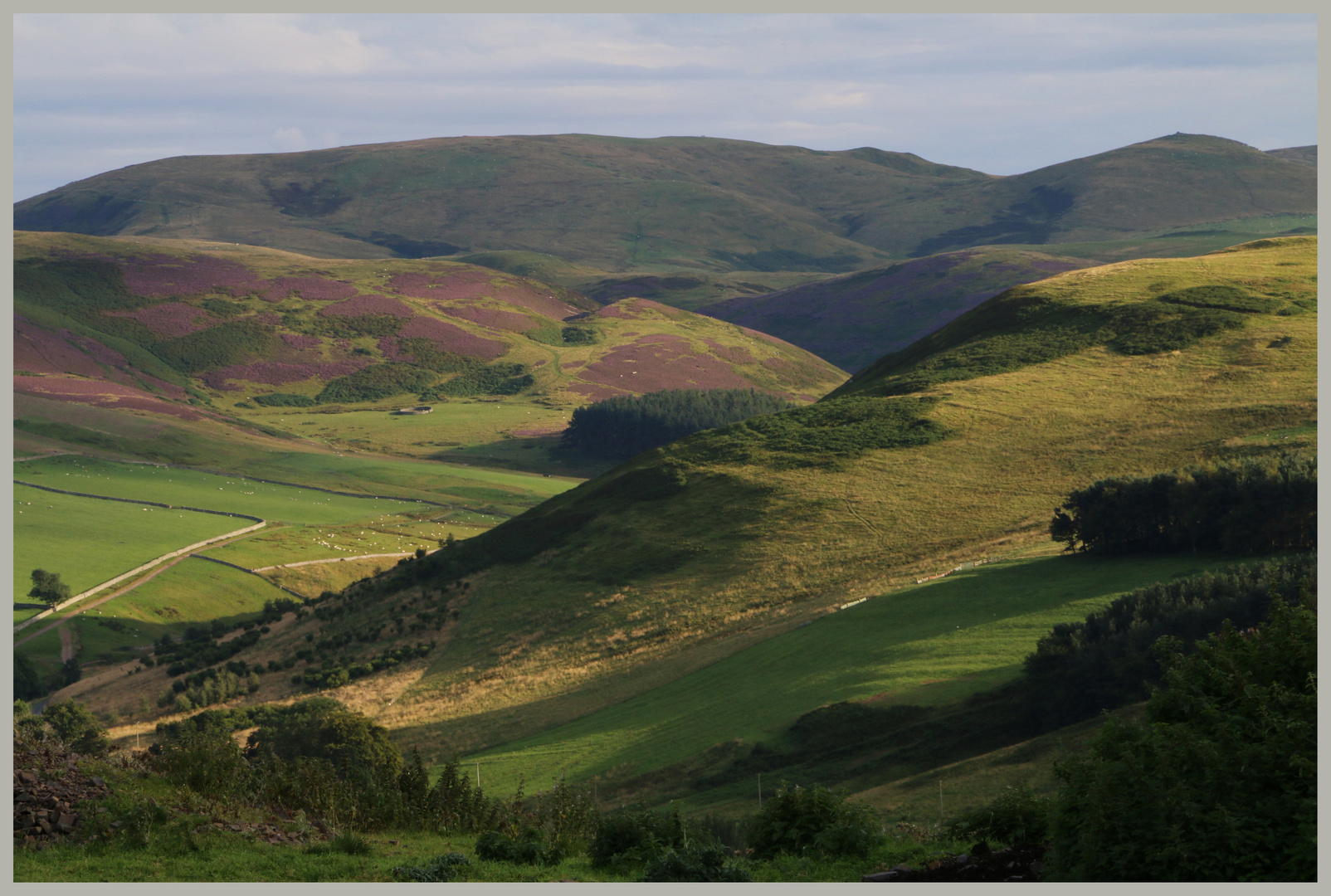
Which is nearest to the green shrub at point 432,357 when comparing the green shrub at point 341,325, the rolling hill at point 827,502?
the green shrub at point 341,325

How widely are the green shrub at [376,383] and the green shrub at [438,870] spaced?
160 m

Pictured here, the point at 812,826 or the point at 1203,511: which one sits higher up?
the point at 1203,511

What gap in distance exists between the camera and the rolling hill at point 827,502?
44375mm

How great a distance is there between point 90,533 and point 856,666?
71.9 m

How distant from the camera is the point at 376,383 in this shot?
176000 mm

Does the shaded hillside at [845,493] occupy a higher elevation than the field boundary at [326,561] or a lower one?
higher

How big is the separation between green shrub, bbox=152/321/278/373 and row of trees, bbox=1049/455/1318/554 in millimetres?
158908

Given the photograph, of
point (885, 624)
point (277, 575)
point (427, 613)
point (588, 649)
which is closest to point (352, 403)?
point (277, 575)

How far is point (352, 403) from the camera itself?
169m

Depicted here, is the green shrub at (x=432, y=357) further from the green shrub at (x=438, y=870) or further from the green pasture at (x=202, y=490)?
the green shrub at (x=438, y=870)

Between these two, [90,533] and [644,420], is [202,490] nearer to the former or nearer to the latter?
[90,533]

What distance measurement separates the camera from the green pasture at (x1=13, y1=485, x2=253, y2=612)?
7638cm

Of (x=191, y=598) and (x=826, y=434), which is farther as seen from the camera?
(x=191, y=598)

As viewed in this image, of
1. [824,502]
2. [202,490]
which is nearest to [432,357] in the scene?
[202,490]
